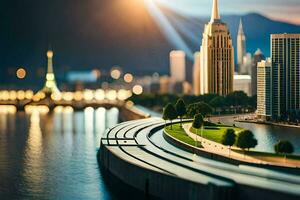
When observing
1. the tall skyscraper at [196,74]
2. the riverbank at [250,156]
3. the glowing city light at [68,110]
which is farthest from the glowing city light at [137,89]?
the riverbank at [250,156]

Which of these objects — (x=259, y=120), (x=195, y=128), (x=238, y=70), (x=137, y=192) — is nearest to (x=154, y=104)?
(x=238, y=70)

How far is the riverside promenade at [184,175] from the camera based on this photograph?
16.0ft

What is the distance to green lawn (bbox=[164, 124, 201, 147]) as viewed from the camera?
7.41 m

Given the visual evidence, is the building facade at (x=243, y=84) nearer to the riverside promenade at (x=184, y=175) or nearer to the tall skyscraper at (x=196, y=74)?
the tall skyscraper at (x=196, y=74)

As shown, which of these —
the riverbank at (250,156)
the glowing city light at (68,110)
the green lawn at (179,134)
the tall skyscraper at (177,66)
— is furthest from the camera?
the glowing city light at (68,110)

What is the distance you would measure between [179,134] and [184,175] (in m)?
2.76

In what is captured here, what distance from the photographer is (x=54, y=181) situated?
6.61 m

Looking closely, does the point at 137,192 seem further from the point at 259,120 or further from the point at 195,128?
the point at 259,120

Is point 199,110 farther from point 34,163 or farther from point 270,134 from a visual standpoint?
point 34,163

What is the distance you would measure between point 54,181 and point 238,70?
5791 mm

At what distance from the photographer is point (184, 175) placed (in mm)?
5426

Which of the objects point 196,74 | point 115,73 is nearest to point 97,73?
point 115,73

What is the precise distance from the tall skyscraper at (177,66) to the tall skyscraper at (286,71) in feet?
13.7

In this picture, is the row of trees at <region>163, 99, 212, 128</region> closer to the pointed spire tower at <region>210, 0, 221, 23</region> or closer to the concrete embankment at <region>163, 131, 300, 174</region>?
the concrete embankment at <region>163, 131, 300, 174</region>
